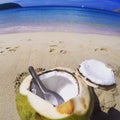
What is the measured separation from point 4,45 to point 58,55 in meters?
0.45

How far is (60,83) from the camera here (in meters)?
1.41

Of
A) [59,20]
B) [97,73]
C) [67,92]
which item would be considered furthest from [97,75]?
[59,20]

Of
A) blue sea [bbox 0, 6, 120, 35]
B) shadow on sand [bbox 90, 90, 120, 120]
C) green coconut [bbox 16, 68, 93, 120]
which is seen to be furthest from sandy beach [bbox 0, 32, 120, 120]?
green coconut [bbox 16, 68, 93, 120]

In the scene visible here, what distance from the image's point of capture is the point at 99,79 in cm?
123

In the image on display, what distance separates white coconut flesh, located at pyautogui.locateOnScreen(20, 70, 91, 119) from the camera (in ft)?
3.82

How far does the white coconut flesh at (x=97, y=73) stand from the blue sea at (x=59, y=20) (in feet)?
4.17

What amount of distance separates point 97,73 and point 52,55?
72cm

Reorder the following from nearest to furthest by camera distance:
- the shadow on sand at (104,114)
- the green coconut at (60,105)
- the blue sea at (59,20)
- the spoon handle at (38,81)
Result: the green coconut at (60,105), the spoon handle at (38,81), the shadow on sand at (104,114), the blue sea at (59,20)

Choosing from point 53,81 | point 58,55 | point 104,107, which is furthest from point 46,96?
point 58,55

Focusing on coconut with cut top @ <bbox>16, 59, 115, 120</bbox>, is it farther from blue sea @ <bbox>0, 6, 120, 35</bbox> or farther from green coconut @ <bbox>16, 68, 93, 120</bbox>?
blue sea @ <bbox>0, 6, 120, 35</bbox>

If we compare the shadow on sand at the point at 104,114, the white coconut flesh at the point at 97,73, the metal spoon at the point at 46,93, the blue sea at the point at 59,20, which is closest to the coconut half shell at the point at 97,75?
the white coconut flesh at the point at 97,73

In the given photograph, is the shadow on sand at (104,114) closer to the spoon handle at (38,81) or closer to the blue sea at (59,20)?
the spoon handle at (38,81)

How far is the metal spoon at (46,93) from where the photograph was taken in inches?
51.2

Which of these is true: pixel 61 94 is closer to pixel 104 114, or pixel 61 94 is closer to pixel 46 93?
pixel 46 93
